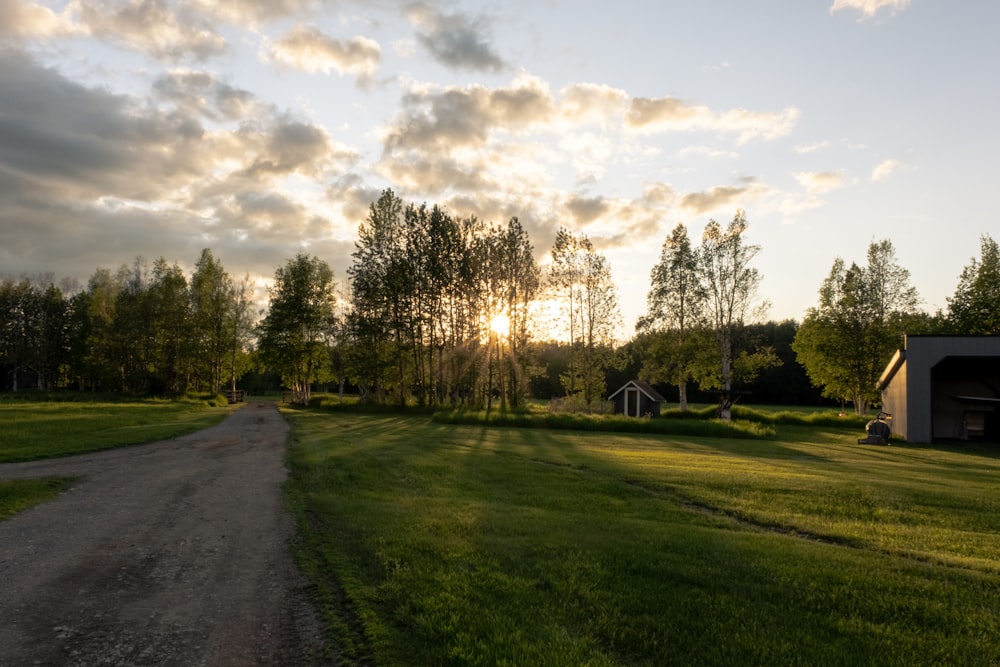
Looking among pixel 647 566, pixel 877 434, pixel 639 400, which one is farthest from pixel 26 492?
pixel 639 400

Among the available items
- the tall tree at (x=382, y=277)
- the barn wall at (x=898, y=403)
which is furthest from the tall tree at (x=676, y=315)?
the tall tree at (x=382, y=277)

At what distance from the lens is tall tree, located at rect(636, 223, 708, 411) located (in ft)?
165

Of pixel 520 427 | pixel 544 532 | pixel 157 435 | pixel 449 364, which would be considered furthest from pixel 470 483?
pixel 449 364

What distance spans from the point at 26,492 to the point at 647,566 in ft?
41.9

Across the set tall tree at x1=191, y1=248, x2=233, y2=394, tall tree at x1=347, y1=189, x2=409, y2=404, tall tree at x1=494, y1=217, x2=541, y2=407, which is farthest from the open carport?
tall tree at x1=191, y1=248, x2=233, y2=394

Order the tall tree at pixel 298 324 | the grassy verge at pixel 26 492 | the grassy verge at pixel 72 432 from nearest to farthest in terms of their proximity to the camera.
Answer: the grassy verge at pixel 26 492
the grassy verge at pixel 72 432
the tall tree at pixel 298 324

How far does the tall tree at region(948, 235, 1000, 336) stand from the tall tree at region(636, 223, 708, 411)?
26.9 metres

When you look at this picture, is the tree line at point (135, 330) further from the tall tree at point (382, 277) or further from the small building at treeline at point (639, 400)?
the small building at treeline at point (639, 400)

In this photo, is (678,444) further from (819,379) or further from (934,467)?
(819,379)

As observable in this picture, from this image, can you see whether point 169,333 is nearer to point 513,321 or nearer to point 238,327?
point 238,327

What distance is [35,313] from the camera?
7969 centimetres

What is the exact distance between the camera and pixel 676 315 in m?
51.1

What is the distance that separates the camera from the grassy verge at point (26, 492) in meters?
10.8

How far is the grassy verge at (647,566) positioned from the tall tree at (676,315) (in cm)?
3374
